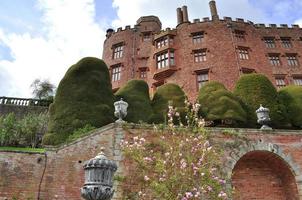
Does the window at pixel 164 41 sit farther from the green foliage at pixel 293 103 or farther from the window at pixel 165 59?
the green foliage at pixel 293 103

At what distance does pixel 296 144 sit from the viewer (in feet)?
38.4

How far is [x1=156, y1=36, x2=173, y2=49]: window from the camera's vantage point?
27577mm

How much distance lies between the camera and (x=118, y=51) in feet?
102

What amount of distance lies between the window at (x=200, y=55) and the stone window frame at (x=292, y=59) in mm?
8709

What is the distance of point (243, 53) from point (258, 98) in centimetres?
1164

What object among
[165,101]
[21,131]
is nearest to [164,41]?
[165,101]

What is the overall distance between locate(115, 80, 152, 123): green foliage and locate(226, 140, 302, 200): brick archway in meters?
5.65

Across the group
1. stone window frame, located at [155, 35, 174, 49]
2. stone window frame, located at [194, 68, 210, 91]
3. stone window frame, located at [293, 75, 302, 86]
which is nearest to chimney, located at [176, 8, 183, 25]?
stone window frame, located at [155, 35, 174, 49]

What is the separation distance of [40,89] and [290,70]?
A: 2995cm

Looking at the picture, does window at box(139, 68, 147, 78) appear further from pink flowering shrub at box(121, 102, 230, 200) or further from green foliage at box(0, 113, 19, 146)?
pink flowering shrub at box(121, 102, 230, 200)

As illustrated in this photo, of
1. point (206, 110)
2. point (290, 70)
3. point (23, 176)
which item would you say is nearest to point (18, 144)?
point (23, 176)

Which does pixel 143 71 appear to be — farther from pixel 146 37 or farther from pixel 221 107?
pixel 221 107

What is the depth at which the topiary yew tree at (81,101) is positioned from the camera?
13.7 meters

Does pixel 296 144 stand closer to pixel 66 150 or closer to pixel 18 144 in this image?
pixel 66 150
